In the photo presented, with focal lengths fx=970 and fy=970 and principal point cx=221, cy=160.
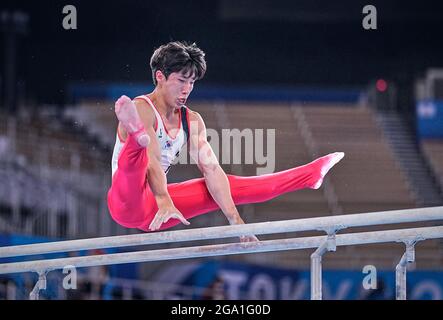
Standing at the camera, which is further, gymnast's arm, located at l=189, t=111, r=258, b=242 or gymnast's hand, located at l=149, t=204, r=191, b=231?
gymnast's arm, located at l=189, t=111, r=258, b=242

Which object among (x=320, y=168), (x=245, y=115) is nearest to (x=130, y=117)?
(x=320, y=168)

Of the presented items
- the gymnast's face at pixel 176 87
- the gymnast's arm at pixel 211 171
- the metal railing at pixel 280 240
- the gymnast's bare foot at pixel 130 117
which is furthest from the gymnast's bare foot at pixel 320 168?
the gymnast's bare foot at pixel 130 117

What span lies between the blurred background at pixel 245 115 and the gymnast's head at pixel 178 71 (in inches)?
22.5

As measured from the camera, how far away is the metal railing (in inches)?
189

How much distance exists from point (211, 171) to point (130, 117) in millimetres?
1195

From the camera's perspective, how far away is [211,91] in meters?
9.99

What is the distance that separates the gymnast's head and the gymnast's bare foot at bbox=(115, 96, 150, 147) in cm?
107

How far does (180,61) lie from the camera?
5922 mm

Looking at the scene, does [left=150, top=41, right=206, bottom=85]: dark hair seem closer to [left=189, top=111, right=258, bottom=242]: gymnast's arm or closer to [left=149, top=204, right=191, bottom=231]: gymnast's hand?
[left=189, top=111, right=258, bottom=242]: gymnast's arm

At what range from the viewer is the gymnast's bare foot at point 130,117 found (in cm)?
479

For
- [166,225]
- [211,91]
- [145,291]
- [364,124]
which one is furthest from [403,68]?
[166,225]

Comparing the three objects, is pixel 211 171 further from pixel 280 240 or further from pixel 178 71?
pixel 280 240

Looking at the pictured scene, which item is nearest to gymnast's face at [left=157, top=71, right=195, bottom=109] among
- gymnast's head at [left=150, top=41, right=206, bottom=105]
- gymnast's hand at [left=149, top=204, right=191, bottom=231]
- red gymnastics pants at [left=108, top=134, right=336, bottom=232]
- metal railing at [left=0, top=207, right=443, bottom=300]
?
gymnast's head at [left=150, top=41, right=206, bottom=105]

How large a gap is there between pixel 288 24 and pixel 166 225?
2.39 meters
